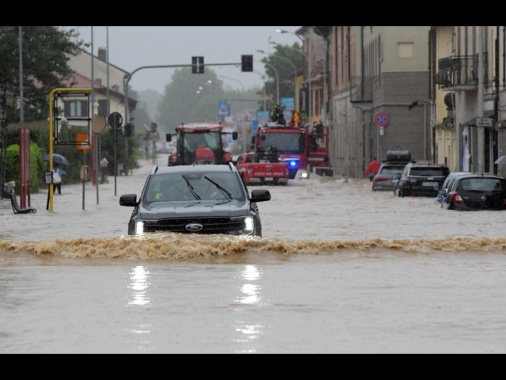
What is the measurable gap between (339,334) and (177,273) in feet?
22.0

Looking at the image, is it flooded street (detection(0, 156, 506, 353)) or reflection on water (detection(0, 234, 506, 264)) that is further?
reflection on water (detection(0, 234, 506, 264))

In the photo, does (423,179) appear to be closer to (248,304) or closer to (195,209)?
(195,209)

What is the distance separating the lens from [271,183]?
227 feet

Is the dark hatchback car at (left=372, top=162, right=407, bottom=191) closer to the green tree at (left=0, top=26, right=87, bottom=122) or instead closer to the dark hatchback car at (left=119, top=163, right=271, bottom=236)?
the green tree at (left=0, top=26, right=87, bottom=122)

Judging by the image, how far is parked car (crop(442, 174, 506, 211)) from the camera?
3875 cm

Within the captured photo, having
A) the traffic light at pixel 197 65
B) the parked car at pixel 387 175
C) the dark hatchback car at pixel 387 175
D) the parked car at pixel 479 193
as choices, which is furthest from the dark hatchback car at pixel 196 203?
the traffic light at pixel 197 65

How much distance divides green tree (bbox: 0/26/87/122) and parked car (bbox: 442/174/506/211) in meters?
42.4

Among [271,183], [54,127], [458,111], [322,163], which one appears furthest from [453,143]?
[54,127]

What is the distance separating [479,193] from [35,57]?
44005 mm

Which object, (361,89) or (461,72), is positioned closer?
(461,72)

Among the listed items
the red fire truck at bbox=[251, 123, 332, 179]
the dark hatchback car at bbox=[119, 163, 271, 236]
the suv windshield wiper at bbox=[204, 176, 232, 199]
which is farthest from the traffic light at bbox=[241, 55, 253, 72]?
the suv windshield wiper at bbox=[204, 176, 232, 199]

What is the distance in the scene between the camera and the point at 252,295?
17438 millimetres

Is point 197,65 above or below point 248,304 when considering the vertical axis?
above

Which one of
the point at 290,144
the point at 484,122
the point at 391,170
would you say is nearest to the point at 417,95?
the point at 290,144
